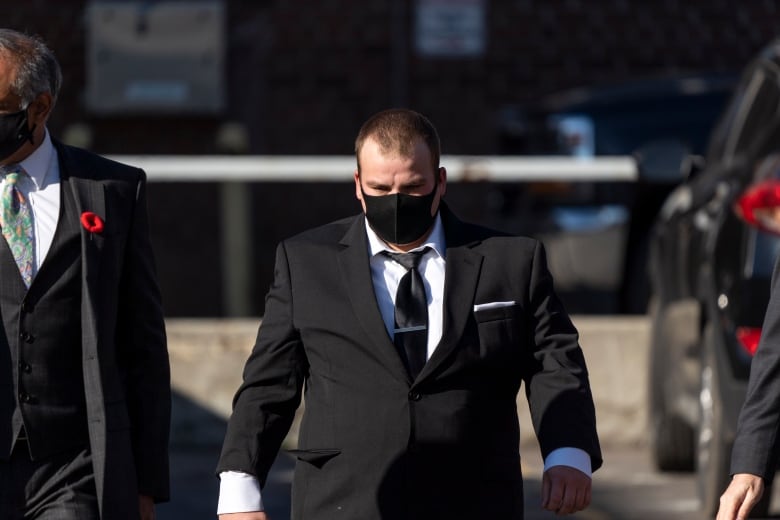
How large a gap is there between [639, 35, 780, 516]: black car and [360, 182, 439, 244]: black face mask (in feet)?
8.78

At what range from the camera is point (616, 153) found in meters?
11.8

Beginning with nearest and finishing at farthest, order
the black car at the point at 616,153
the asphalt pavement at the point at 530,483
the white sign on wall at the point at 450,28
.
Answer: the asphalt pavement at the point at 530,483, the black car at the point at 616,153, the white sign on wall at the point at 450,28

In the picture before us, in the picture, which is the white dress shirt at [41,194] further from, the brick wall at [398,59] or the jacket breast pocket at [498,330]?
the brick wall at [398,59]

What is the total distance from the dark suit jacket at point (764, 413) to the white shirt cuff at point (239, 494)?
3.42 ft

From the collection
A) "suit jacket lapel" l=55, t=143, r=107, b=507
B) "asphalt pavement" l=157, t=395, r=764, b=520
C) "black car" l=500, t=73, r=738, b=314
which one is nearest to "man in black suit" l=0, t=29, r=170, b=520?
"suit jacket lapel" l=55, t=143, r=107, b=507

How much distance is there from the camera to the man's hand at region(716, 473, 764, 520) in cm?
421

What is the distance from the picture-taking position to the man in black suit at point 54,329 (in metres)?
4.42

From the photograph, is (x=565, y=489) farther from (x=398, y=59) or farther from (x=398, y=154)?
(x=398, y=59)

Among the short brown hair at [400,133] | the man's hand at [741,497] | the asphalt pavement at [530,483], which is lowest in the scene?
the asphalt pavement at [530,483]

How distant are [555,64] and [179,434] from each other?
7.75 m

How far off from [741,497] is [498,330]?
0.65 metres

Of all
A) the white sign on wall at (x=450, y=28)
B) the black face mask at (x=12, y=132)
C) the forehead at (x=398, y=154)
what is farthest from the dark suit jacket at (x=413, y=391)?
the white sign on wall at (x=450, y=28)

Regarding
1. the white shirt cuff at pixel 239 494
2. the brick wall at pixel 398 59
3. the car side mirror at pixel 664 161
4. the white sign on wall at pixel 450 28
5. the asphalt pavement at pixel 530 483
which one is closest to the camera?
the white shirt cuff at pixel 239 494

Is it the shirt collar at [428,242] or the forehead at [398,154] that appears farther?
the shirt collar at [428,242]
